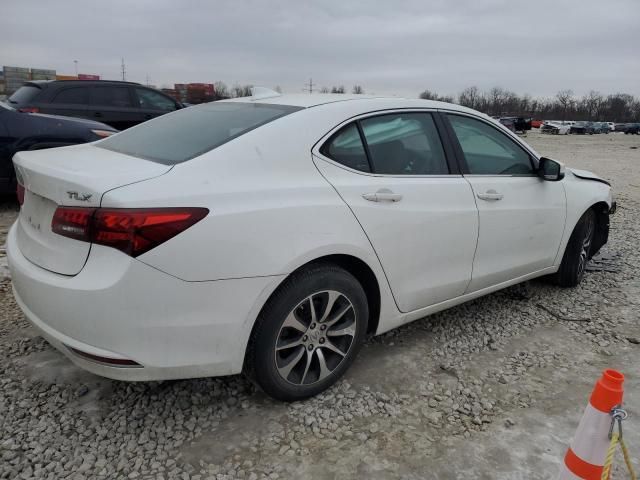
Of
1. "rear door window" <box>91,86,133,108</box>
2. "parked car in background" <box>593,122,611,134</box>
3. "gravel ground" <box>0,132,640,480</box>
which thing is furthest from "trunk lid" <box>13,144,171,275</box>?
"parked car in background" <box>593,122,611,134</box>

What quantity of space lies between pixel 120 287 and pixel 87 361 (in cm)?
42

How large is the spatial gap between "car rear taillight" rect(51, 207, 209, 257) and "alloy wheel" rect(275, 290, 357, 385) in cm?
68

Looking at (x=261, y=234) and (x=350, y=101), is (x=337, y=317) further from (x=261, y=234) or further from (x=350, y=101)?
(x=350, y=101)

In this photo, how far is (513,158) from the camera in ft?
11.9

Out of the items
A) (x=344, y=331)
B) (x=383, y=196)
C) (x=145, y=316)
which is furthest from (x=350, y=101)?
(x=145, y=316)

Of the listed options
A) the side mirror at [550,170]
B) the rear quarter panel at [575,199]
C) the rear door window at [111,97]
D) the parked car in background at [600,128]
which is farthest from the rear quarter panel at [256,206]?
the parked car in background at [600,128]

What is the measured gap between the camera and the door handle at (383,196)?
8.48 ft

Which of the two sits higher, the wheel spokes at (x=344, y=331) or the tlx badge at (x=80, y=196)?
the tlx badge at (x=80, y=196)

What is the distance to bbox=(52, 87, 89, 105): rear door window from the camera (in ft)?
28.8

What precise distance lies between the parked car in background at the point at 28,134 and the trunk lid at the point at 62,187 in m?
3.59

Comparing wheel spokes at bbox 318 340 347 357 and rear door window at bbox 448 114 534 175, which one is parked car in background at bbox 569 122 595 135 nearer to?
rear door window at bbox 448 114 534 175

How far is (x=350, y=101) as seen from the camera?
2.83 meters

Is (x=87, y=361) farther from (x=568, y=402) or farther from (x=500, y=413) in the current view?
(x=568, y=402)

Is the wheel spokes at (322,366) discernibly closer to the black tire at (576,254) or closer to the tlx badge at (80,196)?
the tlx badge at (80,196)
